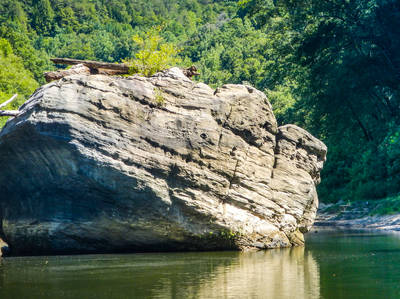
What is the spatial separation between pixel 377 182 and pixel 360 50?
789 cm

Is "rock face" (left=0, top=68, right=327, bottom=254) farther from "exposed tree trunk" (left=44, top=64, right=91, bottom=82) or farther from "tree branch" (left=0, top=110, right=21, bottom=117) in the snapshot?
"exposed tree trunk" (left=44, top=64, right=91, bottom=82)

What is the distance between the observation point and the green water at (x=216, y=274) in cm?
1156

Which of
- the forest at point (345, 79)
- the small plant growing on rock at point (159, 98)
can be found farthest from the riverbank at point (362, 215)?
the small plant growing on rock at point (159, 98)

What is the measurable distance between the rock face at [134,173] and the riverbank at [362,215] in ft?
24.3

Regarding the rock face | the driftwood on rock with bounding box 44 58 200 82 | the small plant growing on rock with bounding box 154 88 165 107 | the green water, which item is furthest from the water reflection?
the driftwood on rock with bounding box 44 58 200 82

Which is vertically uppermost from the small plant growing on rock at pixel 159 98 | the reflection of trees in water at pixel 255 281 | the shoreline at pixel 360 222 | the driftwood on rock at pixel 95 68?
the driftwood on rock at pixel 95 68

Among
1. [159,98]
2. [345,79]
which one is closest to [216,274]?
[159,98]

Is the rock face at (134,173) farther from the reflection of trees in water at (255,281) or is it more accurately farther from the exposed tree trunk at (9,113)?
the reflection of trees in water at (255,281)

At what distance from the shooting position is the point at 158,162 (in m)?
17.8

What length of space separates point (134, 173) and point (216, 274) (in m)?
4.73

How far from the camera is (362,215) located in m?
28.9

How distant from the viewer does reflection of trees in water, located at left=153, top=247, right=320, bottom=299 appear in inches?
447

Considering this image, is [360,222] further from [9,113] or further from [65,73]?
[9,113]

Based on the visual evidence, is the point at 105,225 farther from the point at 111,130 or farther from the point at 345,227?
the point at 345,227
